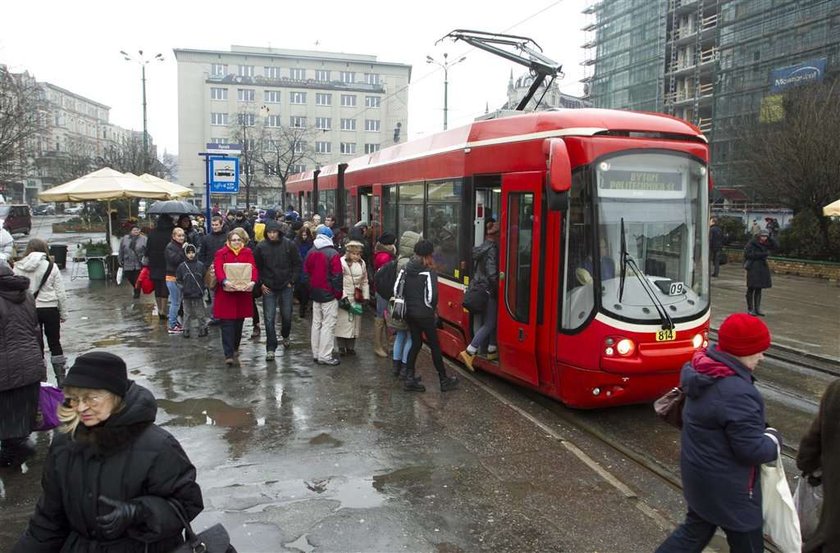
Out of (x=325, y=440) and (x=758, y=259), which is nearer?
(x=325, y=440)

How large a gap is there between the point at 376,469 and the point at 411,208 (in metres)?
5.69

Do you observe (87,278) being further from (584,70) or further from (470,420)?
(584,70)

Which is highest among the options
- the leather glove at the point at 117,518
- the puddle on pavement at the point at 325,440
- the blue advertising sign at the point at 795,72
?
the blue advertising sign at the point at 795,72

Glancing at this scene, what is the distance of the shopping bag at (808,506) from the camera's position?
3264 mm

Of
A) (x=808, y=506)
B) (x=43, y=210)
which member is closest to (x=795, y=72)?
(x=808, y=506)

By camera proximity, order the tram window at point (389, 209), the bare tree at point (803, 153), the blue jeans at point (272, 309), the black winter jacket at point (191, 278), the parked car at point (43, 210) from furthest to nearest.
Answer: the parked car at point (43, 210) → the bare tree at point (803, 153) → the tram window at point (389, 209) → the black winter jacket at point (191, 278) → the blue jeans at point (272, 309)

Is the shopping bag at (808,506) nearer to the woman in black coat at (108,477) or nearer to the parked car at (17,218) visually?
the woman in black coat at (108,477)

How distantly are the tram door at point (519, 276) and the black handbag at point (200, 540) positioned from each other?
4.58 m

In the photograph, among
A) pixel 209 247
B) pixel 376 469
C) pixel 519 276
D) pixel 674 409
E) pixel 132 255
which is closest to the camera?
pixel 674 409

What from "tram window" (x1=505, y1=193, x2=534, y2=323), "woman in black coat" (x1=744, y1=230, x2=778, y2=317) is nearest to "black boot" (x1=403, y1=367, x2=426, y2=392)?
"tram window" (x1=505, y1=193, x2=534, y2=323)

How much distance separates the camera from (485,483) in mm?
5152

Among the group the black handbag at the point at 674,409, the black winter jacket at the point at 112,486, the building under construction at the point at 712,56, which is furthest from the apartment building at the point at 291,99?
the black winter jacket at the point at 112,486

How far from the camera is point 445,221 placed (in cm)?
888

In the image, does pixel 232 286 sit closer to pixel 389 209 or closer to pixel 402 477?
pixel 402 477
